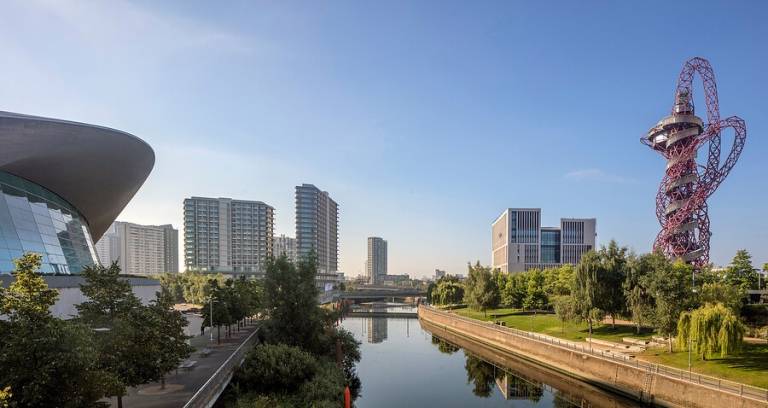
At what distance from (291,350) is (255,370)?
10.1ft

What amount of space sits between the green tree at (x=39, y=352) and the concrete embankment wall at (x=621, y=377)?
3606 cm

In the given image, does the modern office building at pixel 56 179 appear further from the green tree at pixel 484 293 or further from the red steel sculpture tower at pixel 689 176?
the red steel sculpture tower at pixel 689 176

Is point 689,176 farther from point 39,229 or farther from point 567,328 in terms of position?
point 39,229

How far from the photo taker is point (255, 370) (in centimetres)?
3067

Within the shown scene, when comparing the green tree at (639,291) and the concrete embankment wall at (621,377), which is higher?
the green tree at (639,291)

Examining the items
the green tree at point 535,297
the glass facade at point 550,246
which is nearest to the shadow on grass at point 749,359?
the green tree at point 535,297

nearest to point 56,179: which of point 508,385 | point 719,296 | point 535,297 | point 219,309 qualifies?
point 219,309

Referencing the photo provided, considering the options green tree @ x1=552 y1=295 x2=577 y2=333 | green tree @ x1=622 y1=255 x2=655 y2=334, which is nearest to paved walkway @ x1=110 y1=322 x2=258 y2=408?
green tree @ x1=552 y1=295 x2=577 y2=333

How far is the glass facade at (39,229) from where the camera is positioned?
31.9 metres

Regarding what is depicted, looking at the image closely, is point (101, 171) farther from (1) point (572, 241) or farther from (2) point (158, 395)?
(1) point (572, 241)

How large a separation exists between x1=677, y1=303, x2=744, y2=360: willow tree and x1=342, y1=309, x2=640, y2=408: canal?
7.32 metres

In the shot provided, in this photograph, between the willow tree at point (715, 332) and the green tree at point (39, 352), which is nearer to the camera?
the green tree at point (39, 352)

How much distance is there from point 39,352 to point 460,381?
133 ft

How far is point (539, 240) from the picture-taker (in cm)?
15288
